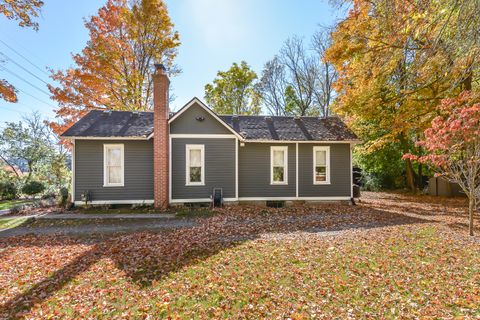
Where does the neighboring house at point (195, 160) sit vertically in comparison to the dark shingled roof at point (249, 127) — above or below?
below

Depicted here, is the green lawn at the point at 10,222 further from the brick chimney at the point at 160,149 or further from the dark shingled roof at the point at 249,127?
the brick chimney at the point at 160,149

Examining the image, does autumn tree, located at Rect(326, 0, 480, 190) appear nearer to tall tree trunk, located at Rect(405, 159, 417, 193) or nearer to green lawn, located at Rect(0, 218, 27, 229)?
tall tree trunk, located at Rect(405, 159, 417, 193)

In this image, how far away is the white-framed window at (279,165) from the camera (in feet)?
42.6

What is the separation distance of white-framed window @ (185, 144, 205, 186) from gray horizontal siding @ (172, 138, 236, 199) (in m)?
0.15

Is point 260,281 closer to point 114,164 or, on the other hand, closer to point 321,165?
point 321,165

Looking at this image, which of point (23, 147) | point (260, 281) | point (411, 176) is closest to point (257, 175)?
point (260, 281)

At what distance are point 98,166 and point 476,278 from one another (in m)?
13.3

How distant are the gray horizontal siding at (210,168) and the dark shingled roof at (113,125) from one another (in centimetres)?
183

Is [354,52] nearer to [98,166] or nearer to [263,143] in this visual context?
[263,143]

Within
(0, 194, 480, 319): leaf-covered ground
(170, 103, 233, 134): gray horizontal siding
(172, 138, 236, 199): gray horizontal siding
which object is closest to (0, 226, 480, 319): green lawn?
(0, 194, 480, 319): leaf-covered ground

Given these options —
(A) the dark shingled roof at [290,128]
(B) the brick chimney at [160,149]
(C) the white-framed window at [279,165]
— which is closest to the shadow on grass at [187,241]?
(C) the white-framed window at [279,165]

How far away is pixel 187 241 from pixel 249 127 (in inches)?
327

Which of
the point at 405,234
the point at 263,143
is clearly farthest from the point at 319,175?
the point at 405,234

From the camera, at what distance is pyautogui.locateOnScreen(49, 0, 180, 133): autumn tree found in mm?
18328
